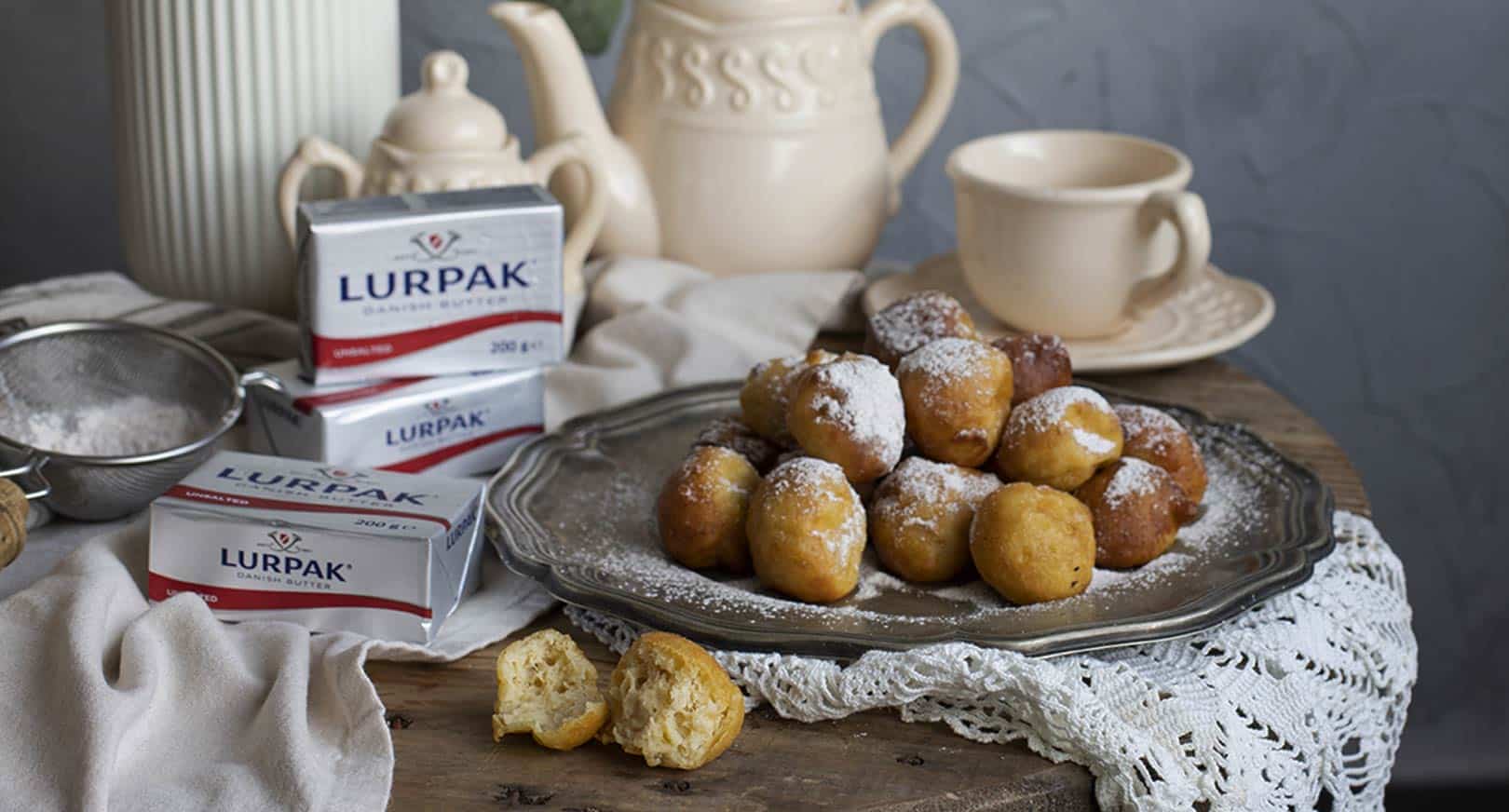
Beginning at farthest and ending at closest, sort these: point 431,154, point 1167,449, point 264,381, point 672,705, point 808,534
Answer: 1. point 431,154
2. point 264,381
3. point 1167,449
4. point 808,534
5. point 672,705

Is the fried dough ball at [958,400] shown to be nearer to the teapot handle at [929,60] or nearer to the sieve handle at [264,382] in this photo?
the sieve handle at [264,382]

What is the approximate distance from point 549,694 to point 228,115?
663 millimetres

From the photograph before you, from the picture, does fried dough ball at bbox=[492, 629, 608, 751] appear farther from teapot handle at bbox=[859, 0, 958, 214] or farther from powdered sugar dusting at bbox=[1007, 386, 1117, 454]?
teapot handle at bbox=[859, 0, 958, 214]

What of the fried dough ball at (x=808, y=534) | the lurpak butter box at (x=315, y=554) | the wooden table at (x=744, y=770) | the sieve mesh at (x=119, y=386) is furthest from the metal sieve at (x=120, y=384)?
the fried dough ball at (x=808, y=534)

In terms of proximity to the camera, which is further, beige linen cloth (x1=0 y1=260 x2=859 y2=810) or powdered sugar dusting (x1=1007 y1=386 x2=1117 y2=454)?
powdered sugar dusting (x1=1007 y1=386 x2=1117 y2=454)

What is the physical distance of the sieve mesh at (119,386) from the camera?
3.01 feet

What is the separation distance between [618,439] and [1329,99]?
1059mm

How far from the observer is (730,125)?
1.22 metres

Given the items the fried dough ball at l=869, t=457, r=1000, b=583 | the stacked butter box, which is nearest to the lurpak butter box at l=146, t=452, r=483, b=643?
the stacked butter box

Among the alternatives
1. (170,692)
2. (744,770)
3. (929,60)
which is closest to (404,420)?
(170,692)

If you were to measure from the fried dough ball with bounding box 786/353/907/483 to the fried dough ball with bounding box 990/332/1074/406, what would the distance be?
9 centimetres

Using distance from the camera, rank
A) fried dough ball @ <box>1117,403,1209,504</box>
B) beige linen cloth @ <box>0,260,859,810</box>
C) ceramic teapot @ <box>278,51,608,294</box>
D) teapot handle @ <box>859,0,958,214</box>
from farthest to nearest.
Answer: teapot handle @ <box>859,0,958,214</box> < ceramic teapot @ <box>278,51,608,294</box> < fried dough ball @ <box>1117,403,1209,504</box> < beige linen cloth @ <box>0,260,859,810</box>

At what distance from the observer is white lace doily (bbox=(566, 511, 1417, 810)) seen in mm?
674

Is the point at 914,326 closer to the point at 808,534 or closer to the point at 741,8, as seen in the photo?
the point at 808,534
